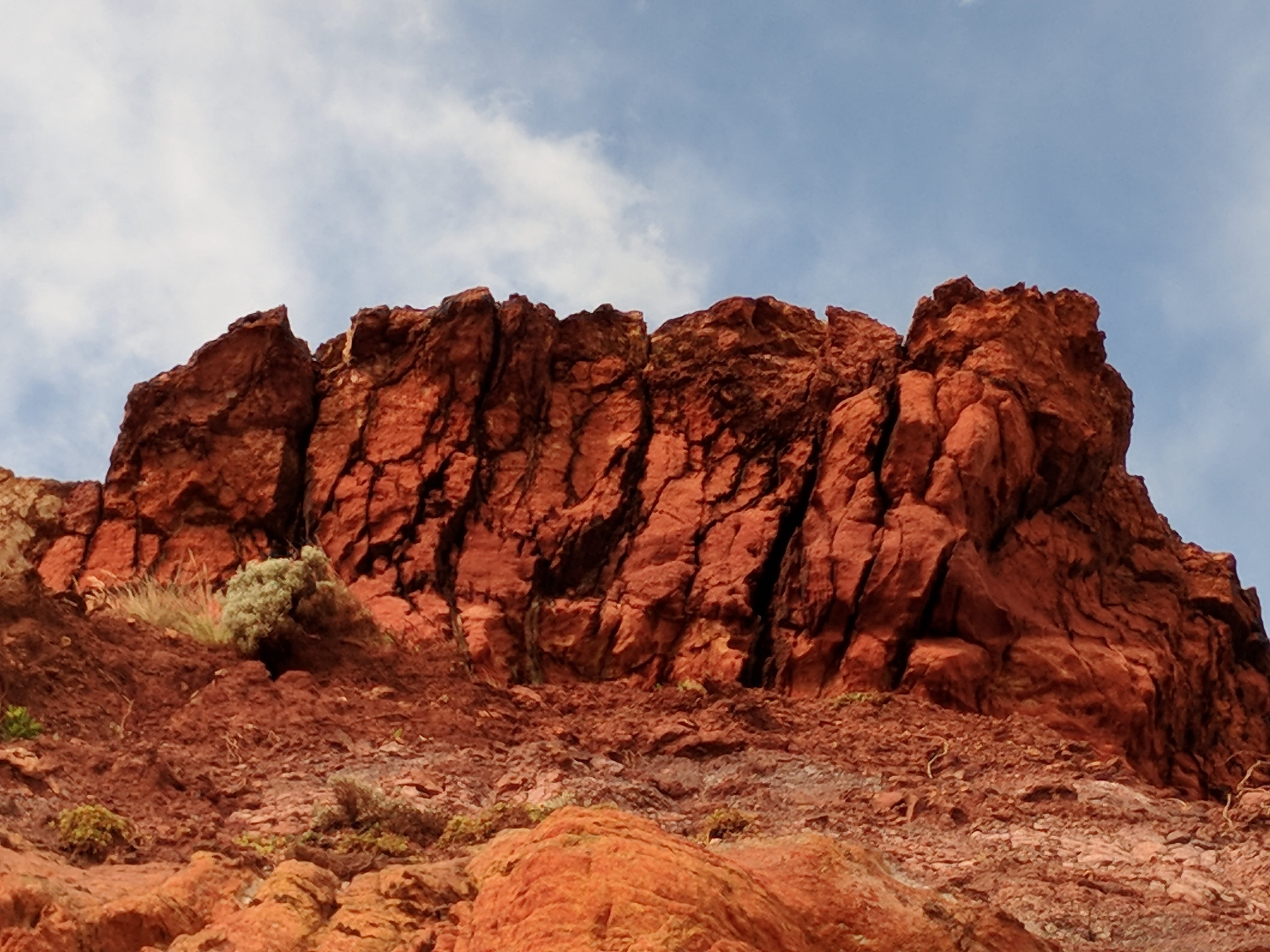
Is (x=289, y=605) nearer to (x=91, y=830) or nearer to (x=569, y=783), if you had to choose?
(x=569, y=783)

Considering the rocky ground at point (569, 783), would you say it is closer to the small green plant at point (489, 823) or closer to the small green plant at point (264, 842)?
the small green plant at point (264, 842)

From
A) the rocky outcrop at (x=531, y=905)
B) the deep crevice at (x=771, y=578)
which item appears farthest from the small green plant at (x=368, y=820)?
the deep crevice at (x=771, y=578)

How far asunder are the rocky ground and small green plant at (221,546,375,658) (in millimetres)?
364

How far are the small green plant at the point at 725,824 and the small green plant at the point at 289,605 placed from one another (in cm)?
682

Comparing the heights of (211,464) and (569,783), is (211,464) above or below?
above

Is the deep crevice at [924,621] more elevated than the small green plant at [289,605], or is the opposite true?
the deep crevice at [924,621]

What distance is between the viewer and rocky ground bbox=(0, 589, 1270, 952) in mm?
8844

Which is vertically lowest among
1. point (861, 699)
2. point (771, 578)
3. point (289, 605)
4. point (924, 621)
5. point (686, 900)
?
point (686, 900)

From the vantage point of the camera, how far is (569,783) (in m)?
12.8

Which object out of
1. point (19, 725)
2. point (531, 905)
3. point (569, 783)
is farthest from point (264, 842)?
point (531, 905)

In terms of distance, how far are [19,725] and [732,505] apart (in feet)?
36.0

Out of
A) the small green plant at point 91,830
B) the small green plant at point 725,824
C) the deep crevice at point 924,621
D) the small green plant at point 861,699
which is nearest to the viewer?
the small green plant at point 91,830

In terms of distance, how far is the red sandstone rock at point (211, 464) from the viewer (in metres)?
21.2

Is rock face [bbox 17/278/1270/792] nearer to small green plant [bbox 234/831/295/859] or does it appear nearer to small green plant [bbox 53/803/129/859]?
small green plant [bbox 234/831/295/859]
